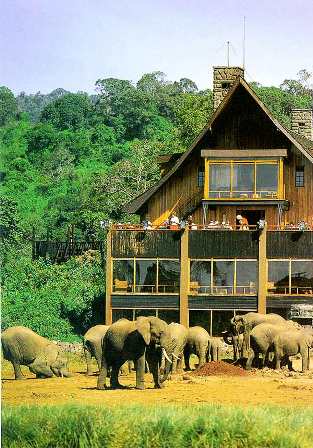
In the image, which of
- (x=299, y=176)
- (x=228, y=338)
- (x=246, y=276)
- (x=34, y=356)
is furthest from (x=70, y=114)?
(x=34, y=356)

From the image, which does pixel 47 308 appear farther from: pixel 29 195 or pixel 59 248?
pixel 29 195

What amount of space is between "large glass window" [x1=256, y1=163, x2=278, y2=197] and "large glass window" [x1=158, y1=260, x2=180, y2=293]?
4529 mm

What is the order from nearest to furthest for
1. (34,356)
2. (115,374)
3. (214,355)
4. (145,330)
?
1. (145,330)
2. (115,374)
3. (34,356)
4. (214,355)

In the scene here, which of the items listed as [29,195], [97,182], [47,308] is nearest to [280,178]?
[47,308]

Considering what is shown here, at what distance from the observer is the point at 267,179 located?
47375mm

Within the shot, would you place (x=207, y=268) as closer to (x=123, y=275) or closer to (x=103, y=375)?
(x=123, y=275)

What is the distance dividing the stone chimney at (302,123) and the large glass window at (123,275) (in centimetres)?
1428

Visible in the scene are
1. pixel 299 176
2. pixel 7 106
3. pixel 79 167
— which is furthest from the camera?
pixel 7 106

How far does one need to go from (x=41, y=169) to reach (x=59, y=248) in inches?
1127

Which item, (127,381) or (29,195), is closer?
(127,381)

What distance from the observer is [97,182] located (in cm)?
7619

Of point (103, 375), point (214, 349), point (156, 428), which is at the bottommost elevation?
point (156, 428)

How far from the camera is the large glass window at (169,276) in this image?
45.7 metres

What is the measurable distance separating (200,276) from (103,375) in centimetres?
1518
